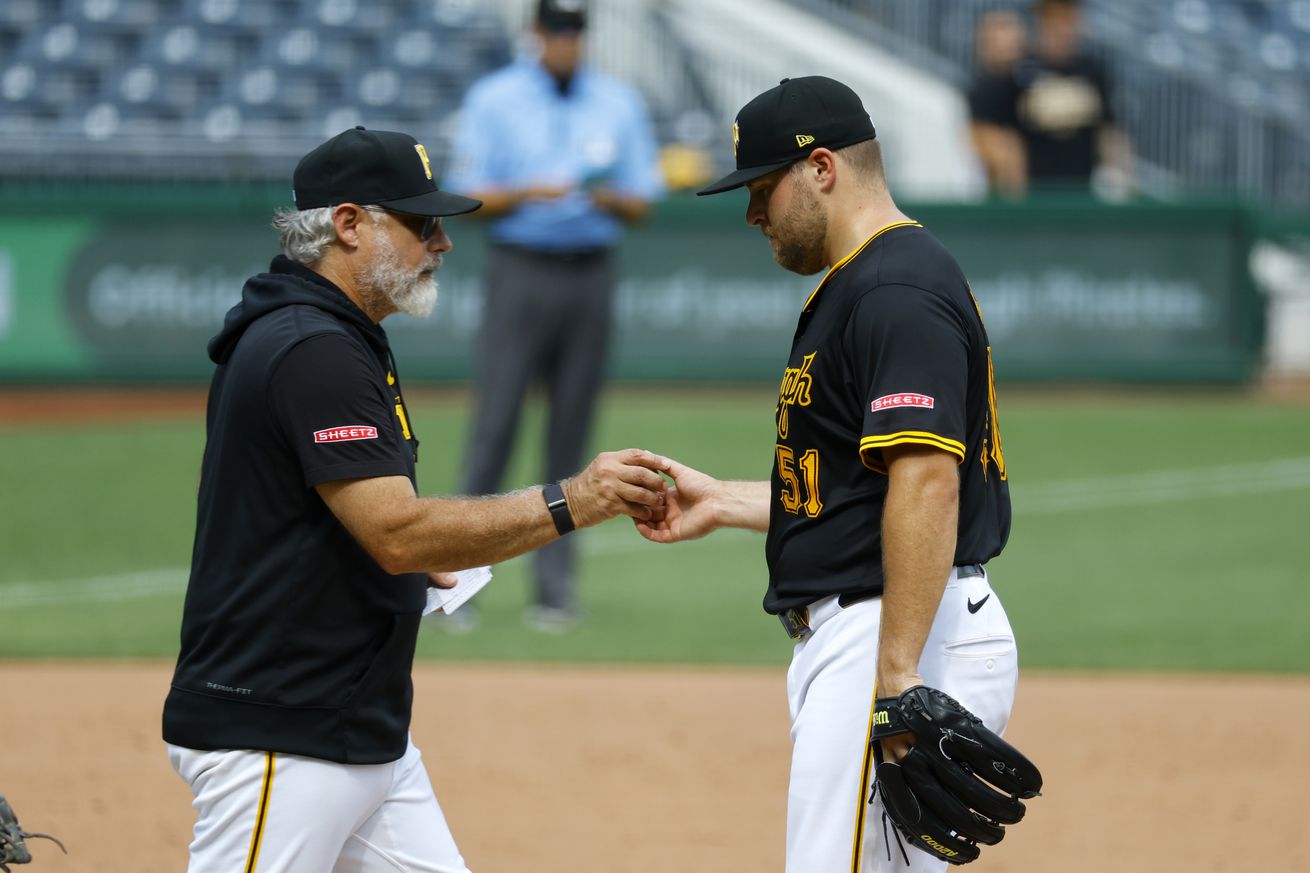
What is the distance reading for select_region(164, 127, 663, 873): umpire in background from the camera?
10.9 ft

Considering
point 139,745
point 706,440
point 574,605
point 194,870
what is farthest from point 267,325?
point 706,440

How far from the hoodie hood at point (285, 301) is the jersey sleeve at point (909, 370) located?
1027mm

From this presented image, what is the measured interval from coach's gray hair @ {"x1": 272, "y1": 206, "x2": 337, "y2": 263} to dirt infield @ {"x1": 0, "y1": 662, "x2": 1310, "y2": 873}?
242 centimetres

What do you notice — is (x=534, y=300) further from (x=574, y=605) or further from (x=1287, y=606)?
(x=1287, y=606)

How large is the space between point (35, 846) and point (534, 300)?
12.2 ft

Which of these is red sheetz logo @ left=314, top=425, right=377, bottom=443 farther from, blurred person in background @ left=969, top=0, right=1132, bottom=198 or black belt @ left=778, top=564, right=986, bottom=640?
blurred person in background @ left=969, top=0, right=1132, bottom=198

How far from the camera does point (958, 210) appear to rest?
1520 cm

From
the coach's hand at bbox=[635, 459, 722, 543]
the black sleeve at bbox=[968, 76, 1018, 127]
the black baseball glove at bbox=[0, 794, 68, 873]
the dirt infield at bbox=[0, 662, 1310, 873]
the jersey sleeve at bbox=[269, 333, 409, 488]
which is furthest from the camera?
the black sleeve at bbox=[968, 76, 1018, 127]

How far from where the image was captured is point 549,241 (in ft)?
27.4

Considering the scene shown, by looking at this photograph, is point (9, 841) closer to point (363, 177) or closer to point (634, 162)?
point (363, 177)

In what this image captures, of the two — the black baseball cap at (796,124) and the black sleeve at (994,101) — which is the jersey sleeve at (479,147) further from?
the black sleeve at (994,101)

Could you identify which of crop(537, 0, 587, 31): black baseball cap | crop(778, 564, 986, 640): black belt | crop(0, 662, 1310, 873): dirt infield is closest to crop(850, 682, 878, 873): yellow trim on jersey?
crop(778, 564, 986, 640): black belt

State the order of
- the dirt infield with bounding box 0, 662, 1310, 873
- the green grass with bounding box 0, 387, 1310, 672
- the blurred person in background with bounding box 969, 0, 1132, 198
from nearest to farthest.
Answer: the dirt infield with bounding box 0, 662, 1310, 873
the green grass with bounding box 0, 387, 1310, 672
the blurred person in background with bounding box 969, 0, 1132, 198

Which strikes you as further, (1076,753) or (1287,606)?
(1287,606)
